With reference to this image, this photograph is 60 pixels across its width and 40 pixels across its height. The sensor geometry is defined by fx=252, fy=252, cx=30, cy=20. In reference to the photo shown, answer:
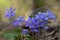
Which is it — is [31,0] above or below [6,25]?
above

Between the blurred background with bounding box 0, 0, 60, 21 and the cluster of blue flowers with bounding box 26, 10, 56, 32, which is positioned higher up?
the blurred background with bounding box 0, 0, 60, 21

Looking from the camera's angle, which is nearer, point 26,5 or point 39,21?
point 39,21

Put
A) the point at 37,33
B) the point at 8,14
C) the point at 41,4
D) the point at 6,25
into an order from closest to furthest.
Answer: the point at 37,33, the point at 8,14, the point at 6,25, the point at 41,4

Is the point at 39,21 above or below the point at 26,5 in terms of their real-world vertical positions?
below

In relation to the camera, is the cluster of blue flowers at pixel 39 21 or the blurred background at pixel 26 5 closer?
the cluster of blue flowers at pixel 39 21

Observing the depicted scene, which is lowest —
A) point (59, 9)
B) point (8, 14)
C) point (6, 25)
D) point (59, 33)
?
point (59, 33)

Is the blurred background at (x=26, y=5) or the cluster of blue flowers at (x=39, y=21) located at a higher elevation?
the blurred background at (x=26, y=5)

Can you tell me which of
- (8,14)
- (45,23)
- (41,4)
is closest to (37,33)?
(45,23)

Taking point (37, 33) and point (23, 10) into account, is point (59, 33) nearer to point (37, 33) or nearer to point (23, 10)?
point (37, 33)

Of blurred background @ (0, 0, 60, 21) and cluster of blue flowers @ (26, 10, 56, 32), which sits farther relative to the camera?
blurred background @ (0, 0, 60, 21)

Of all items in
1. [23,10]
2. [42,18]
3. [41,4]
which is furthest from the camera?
[23,10]

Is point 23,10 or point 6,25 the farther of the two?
point 23,10
